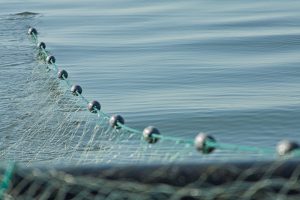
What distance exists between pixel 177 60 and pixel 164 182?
12.2m

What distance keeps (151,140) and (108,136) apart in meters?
5.01

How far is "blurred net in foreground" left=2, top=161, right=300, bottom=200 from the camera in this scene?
407 cm

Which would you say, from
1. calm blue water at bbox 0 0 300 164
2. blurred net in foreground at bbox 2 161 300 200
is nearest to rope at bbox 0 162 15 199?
blurred net in foreground at bbox 2 161 300 200

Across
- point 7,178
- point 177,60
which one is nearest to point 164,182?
point 7,178

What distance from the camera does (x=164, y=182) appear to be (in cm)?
425

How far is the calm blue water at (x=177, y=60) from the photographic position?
40.2 ft

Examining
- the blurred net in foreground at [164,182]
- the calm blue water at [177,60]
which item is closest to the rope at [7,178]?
the blurred net in foreground at [164,182]

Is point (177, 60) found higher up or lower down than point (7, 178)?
higher up

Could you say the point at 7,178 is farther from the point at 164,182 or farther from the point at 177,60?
the point at 177,60

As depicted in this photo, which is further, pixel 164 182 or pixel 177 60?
pixel 177 60

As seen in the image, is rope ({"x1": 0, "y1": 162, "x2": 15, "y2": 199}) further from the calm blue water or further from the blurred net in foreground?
the calm blue water

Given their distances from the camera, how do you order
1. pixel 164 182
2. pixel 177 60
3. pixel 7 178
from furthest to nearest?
pixel 177 60
pixel 7 178
pixel 164 182

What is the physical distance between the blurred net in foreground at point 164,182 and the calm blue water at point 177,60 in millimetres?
6965

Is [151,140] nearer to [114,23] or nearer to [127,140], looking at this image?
[127,140]
